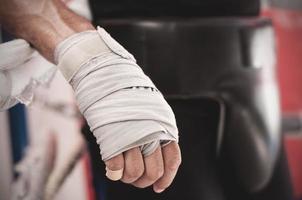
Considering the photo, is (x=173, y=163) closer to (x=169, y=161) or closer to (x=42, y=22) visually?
(x=169, y=161)

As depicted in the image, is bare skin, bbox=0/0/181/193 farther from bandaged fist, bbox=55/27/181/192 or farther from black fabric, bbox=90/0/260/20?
black fabric, bbox=90/0/260/20

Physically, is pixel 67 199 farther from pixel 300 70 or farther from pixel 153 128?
pixel 300 70

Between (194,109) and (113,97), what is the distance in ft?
0.82

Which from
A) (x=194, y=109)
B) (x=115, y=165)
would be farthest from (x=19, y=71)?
(x=194, y=109)

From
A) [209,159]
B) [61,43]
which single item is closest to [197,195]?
[209,159]

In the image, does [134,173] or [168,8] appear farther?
[168,8]

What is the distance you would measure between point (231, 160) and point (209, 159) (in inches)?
2.7

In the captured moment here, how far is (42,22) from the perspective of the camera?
50 centimetres

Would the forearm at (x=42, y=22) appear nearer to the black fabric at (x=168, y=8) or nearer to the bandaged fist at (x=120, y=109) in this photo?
the bandaged fist at (x=120, y=109)

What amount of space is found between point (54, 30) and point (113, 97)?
12 cm

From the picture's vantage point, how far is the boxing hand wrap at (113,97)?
438 millimetres

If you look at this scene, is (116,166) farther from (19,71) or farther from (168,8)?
(168,8)

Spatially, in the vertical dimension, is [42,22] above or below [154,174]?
above

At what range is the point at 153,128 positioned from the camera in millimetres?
440
